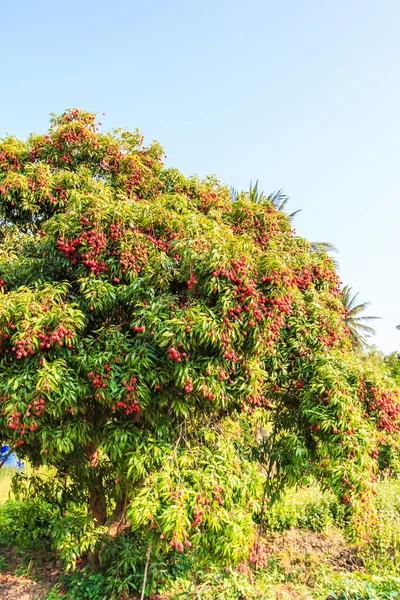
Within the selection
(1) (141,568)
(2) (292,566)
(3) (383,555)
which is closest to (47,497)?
→ (1) (141,568)

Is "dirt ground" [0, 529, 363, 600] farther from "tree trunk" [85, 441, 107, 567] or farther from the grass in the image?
"tree trunk" [85, 441, 107, 567]

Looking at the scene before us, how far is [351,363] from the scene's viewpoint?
465 centimetres

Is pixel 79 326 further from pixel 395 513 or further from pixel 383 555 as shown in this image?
pixel 395 513

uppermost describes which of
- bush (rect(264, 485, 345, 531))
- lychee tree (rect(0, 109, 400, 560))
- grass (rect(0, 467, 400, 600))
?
lychee tree (rect(0, 109, 400, 560))

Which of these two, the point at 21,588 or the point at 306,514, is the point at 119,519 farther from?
the point at 306,514

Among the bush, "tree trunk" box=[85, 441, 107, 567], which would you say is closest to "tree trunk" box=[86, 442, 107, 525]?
"tree trunk" box=[85, 441, 107, 567]

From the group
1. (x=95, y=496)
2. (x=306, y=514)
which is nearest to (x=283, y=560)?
(x=306, y=514)

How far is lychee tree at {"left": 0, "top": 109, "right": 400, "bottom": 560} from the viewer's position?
11.3 feet

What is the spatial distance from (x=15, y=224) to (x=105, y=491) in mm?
3692

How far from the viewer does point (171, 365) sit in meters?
3.58

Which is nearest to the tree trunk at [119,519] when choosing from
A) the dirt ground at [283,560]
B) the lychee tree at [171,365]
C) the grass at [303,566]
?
the lychee tree at [171,365]

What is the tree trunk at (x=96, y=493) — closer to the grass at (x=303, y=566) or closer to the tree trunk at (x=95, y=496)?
the tree trunk at (x=95, y=496)

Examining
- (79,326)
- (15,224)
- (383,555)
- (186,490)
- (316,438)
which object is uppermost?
(15,224)

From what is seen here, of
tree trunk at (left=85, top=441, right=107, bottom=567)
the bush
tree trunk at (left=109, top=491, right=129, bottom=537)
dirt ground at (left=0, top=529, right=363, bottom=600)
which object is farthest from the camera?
the bush
